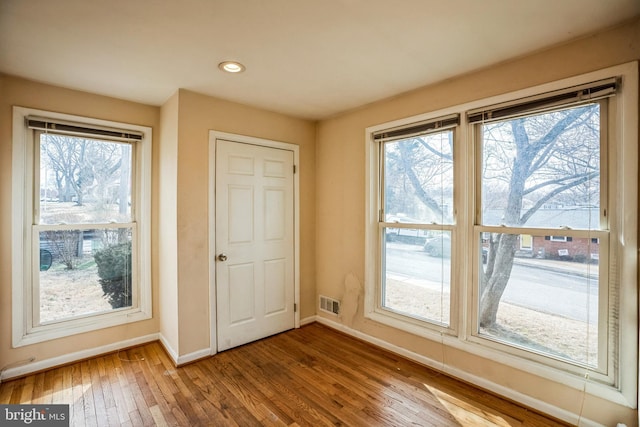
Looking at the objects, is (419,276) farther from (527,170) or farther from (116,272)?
(116,272)

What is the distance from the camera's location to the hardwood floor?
1928 millimetres

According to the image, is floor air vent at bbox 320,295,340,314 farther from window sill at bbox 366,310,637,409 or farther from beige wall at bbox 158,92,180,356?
beige wall at bbox 158,92,180,356

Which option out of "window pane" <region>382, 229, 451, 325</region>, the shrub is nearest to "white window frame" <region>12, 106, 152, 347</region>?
the shrub

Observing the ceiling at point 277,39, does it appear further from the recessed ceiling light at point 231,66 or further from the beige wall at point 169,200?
the beige wall at point 169,200

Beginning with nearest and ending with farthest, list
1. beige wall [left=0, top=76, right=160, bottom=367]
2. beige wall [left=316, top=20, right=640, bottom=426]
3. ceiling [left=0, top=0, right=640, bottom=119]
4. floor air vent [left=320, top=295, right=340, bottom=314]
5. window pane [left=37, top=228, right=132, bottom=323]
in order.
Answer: ceiling [left=0, top=0, right=640, bottom=119]
beige wall [left=316, top=20, right=640, bottom=426]
beige wall [left=0, top=76, right=160, bottom=367]
window pane [left=37, top=228, right=132, bottom=323]
floor air vent [left=320, top=295, right=340, bottom=314]

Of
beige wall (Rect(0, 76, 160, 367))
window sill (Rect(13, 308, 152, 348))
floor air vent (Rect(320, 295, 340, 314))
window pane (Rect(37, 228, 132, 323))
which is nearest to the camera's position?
beige wall (Rect(0, 76, 160, 367))

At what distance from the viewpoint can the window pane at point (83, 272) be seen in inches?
101

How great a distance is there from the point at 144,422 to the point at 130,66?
2.43m

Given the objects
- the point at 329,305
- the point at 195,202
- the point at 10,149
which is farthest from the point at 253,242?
the point at 10,149

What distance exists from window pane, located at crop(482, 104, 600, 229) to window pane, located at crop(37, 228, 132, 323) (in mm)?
3319

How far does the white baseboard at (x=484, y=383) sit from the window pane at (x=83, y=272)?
7.73 feet

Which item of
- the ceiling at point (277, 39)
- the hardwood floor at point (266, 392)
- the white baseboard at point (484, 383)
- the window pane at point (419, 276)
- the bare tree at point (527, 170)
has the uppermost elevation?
the ceiling at point (277, 39)

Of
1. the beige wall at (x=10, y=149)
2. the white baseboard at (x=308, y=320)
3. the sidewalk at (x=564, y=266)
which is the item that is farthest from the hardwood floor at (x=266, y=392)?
the sidewalk at (x=564, y=266)

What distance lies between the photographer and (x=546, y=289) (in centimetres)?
202
